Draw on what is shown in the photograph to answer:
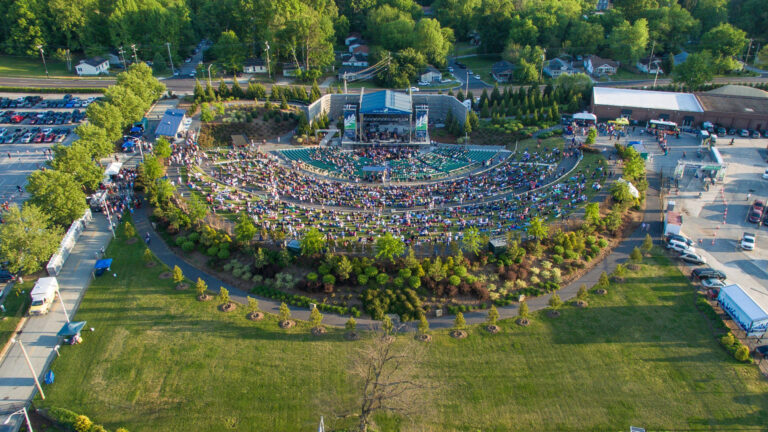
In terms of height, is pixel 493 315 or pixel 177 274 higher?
pixel 177 274

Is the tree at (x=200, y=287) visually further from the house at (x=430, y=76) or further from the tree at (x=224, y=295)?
the house at (x=430, y=76)

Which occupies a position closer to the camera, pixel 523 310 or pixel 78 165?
pixel 523 310

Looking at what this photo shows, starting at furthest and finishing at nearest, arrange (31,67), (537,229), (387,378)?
(31,67) < (537,229) < (387,378)

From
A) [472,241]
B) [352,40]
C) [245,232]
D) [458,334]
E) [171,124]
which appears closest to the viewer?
[458,334]

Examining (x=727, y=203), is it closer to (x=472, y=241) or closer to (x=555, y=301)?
(x=555, y=301)

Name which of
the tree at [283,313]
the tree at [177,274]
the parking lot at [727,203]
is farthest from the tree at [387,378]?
the parking lot at [727,203]

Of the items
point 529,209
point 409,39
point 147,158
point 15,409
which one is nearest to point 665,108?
point 529,209

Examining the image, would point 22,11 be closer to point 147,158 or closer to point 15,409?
point 147,158

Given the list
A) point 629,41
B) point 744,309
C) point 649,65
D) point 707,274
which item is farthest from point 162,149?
point 649,65
